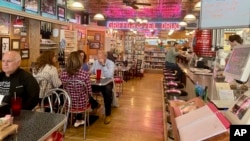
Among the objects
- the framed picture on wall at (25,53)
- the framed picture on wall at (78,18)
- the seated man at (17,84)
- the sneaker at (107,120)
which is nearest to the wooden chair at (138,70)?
the framed picture on wall at (78,18)

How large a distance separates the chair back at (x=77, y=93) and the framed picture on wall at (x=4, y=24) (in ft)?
9.93

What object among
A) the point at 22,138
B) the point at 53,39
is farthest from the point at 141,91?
the point at 22,138

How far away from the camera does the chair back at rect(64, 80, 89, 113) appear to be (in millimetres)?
3788

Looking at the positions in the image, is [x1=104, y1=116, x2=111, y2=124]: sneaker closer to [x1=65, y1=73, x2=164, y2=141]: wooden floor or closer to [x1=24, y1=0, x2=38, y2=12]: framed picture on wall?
[x1=65, y1=73, x2=164, y2=141]: wooden floor

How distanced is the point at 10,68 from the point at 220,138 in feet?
8.07

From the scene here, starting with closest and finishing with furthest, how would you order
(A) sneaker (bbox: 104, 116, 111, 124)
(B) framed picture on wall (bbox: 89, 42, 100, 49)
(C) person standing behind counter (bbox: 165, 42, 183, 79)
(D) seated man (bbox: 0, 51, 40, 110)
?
1. (D) seated man (bbox: 0, 51, 40, 110)
2. (A) sneaker (bbox: 104, 116, 111, 124)
3. (C) person standing behind counter (bbox: 165, 42, 183, 79)
4. (B) framed picture on wall (bbox: 89, 42, 100, 49)

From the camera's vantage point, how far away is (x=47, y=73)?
4.03 m

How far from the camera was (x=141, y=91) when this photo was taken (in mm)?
8320

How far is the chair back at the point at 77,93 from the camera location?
Answer: 3788 millimetres

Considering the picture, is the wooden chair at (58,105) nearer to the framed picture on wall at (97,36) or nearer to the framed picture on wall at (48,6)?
the framed picture on wall at (48,6)

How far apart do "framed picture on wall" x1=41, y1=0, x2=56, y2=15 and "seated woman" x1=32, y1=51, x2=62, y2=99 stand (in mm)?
2440

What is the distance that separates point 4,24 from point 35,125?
192 inches

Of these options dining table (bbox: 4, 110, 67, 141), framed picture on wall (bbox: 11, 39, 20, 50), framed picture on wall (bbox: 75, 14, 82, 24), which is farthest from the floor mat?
framed picture on wall (bbox: 75, 14, 82, 24)

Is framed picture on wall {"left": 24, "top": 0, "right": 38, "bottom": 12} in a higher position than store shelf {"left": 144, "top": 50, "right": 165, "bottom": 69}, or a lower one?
higher
